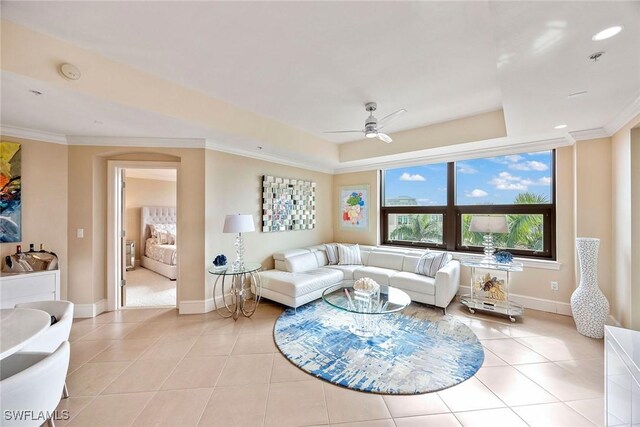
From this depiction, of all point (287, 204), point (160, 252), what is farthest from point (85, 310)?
point (287, 204)

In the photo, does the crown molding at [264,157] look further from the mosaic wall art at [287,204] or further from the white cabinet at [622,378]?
the white cabinet at [622,378]

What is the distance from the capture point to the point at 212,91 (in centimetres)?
278

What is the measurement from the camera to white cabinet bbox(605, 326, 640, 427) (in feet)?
3.90

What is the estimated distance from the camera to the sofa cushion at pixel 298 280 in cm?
355

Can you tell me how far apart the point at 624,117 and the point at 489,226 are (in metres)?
1.67

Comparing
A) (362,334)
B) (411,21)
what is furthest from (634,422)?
(411,21)

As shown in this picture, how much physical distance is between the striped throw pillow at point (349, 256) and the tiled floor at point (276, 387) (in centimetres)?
210

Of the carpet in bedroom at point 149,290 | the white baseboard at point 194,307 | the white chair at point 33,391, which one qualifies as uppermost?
the white chair at point 33,391

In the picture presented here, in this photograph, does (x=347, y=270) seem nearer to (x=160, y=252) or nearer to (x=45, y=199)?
(x=45, y=199)

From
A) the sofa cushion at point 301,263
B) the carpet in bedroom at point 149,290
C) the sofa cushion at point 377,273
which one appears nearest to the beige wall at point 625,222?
the sofa cushion at point 377,273

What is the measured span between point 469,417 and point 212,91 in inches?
147

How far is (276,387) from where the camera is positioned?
6.69 feet

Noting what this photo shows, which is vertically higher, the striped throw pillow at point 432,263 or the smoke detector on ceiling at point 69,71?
the smoke detector on ceiling at point 69,71

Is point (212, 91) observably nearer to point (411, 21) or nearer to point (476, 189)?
point (411, 21)
